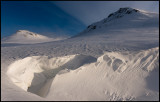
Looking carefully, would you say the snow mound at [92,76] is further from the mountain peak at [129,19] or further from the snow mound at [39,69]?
the mountain peak at [129,19]

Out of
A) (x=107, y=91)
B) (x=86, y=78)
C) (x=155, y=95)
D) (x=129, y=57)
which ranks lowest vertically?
(x=155, y=95)

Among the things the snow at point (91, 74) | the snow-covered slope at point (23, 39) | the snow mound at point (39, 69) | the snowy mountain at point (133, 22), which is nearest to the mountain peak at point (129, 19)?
the snowy mountain at point (133, 22)

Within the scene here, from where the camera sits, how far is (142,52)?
6.04 m

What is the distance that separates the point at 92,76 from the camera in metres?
5.25

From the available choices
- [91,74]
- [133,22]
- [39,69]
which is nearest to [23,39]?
[133,22]

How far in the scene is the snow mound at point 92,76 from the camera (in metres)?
4.64

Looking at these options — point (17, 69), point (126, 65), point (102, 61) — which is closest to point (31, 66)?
point (17, 69)

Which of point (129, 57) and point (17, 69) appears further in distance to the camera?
point (129, 57)

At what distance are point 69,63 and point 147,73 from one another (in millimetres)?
3443

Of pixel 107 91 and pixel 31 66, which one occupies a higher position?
pixel 31 66

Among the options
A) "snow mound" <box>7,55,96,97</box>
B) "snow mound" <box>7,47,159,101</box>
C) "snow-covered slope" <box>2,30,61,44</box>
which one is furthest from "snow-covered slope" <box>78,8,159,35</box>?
"snow mound" <box>7,55,96,97</box>

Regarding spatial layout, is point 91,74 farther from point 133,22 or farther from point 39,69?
point 133,22

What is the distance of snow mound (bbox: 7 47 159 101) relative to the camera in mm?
4641

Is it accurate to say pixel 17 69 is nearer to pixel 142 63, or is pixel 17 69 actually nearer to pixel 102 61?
pixel 102 61
